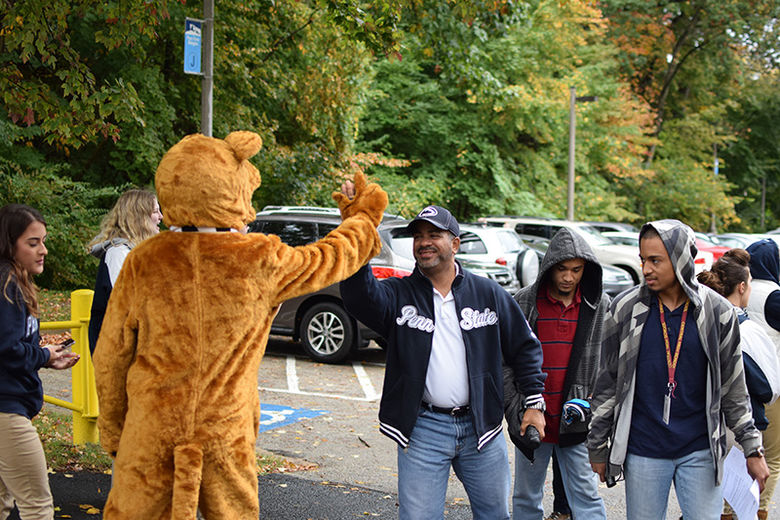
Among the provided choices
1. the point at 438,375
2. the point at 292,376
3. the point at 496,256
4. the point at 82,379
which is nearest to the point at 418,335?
the point at 438,375

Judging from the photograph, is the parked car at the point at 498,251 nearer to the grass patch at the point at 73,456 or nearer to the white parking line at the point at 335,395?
the white parking line at the point at 335,395

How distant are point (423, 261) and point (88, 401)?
11.1ft

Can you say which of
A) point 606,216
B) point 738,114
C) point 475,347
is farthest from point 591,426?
point 738,114

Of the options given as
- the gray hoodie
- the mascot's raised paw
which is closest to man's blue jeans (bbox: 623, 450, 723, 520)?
the gray hoodie

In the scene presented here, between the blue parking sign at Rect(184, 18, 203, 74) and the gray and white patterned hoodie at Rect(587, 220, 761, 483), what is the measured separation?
7176 millimetres

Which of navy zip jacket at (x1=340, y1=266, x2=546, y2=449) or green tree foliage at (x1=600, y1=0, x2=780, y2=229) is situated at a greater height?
green tree foliage at (x1=600, y1=0, x2=780, y2=229)

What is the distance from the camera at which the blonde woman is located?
4.29m

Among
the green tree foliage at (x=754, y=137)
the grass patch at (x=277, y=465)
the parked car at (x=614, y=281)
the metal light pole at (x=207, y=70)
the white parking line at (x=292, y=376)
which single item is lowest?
the white parking line at (x=292, y=376)

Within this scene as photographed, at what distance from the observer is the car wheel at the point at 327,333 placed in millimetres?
10531

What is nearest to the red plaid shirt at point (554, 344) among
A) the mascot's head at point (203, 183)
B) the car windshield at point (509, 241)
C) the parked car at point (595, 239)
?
the mascot's head at point (203, 183)

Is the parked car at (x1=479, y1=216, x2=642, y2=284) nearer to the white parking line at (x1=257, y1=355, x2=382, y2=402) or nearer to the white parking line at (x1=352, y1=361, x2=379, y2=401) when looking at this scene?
the white parking line at (x1=352, y1=361, x2=379, y2=401)

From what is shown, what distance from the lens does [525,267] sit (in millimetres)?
14242

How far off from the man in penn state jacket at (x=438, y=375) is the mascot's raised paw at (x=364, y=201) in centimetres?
25

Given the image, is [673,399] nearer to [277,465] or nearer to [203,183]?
[203,183]
